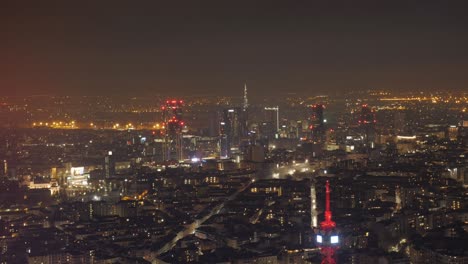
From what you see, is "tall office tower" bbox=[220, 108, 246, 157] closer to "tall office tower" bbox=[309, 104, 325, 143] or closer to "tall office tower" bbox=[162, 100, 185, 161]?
"tall office tower" bbox=[162, 100, 185, 161]

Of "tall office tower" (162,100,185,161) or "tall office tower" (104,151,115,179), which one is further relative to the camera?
"tall office tower" (162,100,185,161)

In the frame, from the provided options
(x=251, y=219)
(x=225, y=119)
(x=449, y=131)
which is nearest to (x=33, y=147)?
(x=225, y=119)

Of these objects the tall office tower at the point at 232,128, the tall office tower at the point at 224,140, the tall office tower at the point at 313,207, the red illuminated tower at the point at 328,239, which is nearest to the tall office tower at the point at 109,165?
the tall office tower at the point at 224,140

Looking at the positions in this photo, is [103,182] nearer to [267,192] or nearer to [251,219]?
[267,192]

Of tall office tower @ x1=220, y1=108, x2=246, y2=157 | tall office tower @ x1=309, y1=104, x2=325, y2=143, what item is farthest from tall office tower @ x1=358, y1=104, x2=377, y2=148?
tall office tower @ x1=220, y1=108, x2=246, y2=157

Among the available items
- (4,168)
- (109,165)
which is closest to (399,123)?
(109,165)

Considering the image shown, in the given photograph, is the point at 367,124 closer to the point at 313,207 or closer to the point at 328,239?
the point at 313,207

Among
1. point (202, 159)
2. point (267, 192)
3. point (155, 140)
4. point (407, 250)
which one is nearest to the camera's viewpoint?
point (407, 250)

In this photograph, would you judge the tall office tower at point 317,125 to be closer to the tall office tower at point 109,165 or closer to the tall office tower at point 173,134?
the tall office tower at point 173,134
